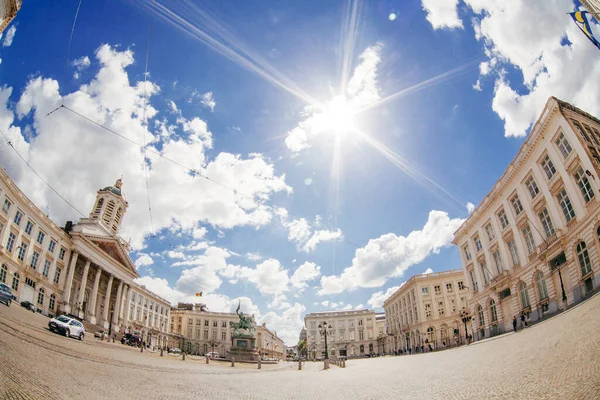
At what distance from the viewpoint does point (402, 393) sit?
8.00 m

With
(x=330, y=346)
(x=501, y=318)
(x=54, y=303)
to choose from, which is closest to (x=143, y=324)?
(x=54, y=303)

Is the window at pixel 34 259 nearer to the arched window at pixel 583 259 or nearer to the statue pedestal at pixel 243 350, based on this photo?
the statue pedestal at pixel 243 350

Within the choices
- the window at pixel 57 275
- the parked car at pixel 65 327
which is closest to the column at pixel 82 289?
the window at pixel 57 275

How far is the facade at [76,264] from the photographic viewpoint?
111 ft

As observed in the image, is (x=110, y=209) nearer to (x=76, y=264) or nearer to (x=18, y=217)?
Result: (x=76, y=264)

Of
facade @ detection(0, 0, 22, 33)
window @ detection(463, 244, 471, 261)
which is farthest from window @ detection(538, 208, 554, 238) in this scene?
facade @ detection(0, 0, 22, 33)

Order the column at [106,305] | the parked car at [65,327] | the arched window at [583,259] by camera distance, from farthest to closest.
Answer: the column at [106,305], the arched window at [583,259], the parked car at [65,327]

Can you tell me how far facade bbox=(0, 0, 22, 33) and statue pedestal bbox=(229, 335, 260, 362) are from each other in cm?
3276

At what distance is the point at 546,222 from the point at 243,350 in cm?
3265

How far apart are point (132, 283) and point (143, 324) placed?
12.1 m

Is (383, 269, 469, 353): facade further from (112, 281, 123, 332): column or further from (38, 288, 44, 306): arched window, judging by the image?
(38, 288, 44, 306): arched window

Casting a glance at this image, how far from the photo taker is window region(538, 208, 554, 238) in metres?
24.4

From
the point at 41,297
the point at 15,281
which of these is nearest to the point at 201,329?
the point at 41,297

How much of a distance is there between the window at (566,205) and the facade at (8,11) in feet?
107
